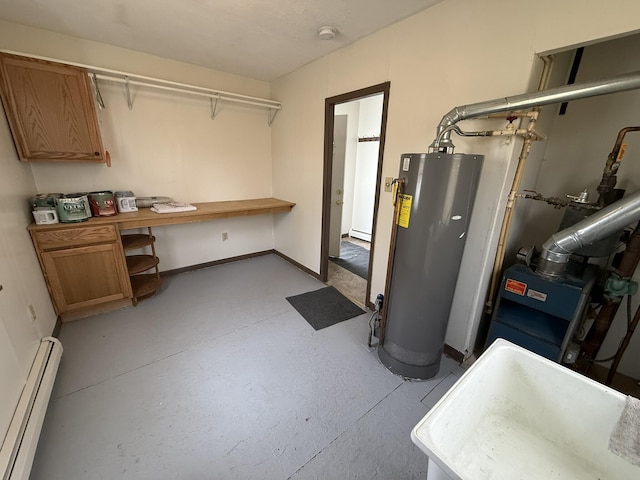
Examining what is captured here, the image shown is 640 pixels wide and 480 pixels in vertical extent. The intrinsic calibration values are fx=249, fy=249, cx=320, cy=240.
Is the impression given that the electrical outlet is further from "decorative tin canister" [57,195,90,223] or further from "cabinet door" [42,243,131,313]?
"decorative tin canister" [57,195,90,223]

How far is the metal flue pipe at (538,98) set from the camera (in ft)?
3.49

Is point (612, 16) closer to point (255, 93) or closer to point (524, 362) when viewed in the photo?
point (524, 362)

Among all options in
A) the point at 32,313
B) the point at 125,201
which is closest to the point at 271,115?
the point at 125,201

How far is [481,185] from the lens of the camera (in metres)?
1.61

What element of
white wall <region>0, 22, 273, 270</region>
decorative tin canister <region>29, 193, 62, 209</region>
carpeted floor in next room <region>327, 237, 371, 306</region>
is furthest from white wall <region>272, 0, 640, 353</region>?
decorative tin canister <region>29, 193, 62, 209</region>

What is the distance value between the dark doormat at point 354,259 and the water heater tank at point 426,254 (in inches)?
61.8

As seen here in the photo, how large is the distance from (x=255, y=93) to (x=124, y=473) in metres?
3.73

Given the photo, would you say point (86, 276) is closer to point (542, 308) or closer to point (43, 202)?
point (43, 202)

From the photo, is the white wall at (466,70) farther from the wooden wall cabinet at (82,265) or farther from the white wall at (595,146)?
the wooden wall cabinet at (82,265)

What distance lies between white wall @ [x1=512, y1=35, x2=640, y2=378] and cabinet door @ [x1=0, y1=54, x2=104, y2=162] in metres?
3.67

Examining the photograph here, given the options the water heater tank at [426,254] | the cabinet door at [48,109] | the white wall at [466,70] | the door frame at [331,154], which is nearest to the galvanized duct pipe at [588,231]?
the white wall at [466,70]

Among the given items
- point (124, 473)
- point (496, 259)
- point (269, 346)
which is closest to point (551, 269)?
point (496, 259)

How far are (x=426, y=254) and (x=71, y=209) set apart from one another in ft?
9.19

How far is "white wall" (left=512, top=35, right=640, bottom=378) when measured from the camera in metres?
1.58
